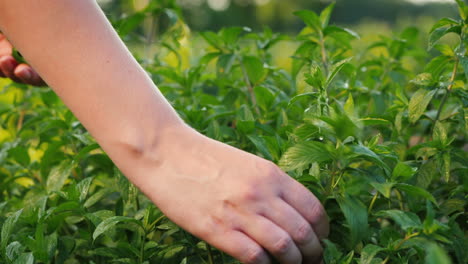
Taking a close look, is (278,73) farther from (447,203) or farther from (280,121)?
(447,203)

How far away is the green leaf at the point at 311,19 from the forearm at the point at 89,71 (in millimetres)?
722

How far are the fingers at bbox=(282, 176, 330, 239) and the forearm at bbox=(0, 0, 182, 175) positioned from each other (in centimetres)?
21

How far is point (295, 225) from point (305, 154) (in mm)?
130

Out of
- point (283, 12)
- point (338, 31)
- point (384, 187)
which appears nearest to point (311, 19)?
point (338, 31)

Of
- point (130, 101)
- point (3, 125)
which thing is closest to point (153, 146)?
point (130, 101)

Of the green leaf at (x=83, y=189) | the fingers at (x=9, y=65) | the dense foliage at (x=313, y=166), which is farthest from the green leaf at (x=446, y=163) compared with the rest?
the fingers at (x=9, y=65)

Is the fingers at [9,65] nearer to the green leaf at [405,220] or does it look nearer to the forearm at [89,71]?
the forearm at [89,71]

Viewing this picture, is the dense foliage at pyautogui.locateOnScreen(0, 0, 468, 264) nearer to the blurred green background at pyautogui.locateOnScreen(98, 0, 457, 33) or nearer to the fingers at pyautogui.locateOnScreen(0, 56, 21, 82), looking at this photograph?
the fingers at pyautogui.locateOnScreen(0, 56, 21, 82)

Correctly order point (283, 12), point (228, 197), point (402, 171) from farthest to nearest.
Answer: point (283, 12) → point (402, 171) → point (228, 197)

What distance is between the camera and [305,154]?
92 centimetres

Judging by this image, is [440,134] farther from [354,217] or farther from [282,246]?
[282,246]

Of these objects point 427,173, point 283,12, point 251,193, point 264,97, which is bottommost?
point 283,12

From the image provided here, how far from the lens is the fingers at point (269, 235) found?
2.73ft

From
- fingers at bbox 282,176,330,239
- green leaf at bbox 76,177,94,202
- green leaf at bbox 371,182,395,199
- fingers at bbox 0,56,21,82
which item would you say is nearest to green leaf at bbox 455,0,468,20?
green leaf at bbox 371,182,395,199
